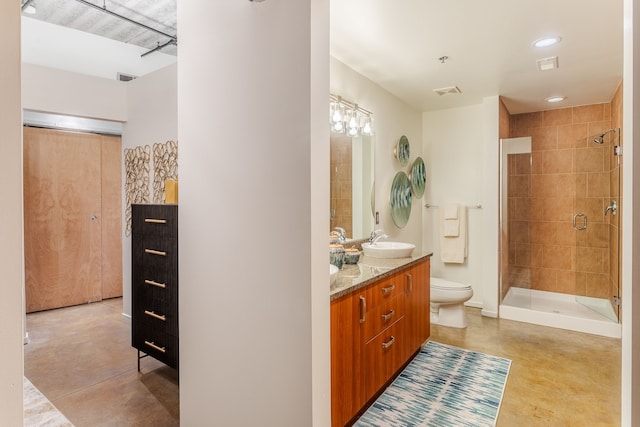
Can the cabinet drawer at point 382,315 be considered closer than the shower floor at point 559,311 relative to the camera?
Yes

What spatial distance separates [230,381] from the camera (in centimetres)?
165

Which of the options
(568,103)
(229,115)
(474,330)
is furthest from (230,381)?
(568,103)

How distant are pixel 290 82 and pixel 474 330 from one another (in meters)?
3.16

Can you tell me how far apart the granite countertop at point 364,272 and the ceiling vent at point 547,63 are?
183 centimetres

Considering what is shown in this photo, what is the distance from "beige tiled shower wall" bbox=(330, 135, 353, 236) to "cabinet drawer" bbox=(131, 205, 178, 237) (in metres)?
1.23

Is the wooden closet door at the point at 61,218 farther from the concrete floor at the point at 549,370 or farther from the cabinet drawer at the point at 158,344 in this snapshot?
the concrete floor at the point at 549,370

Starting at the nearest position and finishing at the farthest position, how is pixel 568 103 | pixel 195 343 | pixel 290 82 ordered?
pixel 290 82 < pixel 195 343 < pixel 568 103

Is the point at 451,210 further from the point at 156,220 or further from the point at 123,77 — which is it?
the point at 123,77

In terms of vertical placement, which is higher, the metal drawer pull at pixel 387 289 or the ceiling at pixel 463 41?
the ceiling at pixel 463 41

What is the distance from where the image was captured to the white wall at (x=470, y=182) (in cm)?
389

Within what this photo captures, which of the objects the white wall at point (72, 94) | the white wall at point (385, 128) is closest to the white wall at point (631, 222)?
the white wall at point (385, 128)

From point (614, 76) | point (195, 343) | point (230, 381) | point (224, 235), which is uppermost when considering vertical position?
point (614, 76)

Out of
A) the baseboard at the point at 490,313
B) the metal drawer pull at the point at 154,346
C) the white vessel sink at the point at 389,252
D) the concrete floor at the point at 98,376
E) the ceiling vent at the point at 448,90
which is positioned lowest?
the concrete floor at the point at 98,376

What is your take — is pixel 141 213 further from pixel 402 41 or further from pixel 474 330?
pixel 474 330
